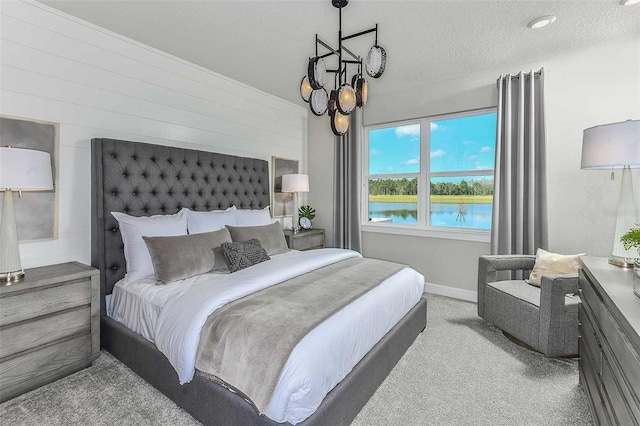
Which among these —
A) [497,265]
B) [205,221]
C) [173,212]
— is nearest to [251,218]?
[205,221]

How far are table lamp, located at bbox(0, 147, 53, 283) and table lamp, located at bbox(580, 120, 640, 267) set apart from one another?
11.6 ft

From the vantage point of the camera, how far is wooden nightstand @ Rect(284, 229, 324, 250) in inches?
153

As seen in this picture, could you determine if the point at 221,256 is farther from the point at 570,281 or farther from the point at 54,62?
the point at 570,281

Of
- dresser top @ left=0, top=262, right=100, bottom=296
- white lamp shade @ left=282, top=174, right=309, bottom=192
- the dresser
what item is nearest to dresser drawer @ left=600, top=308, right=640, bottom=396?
the dresser

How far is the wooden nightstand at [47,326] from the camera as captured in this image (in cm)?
180

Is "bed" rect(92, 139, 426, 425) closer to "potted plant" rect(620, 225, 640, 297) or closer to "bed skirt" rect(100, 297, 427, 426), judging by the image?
"bed skirt" rect(100, 297, 427, 426)

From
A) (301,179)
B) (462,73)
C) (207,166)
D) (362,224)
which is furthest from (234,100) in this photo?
(462,73)

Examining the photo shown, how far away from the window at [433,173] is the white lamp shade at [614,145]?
143 cm

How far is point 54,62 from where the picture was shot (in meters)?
2.27

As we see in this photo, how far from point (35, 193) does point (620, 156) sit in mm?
3863

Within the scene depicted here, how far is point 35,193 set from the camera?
2191 millimetres

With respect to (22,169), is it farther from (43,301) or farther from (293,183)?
(293,183)

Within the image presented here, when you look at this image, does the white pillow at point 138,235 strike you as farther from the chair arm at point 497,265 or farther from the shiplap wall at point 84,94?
the chair arm at point 497,265

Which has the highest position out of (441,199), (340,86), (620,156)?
(340,86)
